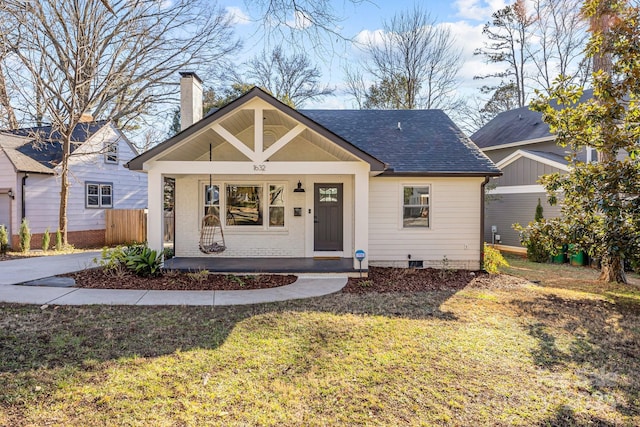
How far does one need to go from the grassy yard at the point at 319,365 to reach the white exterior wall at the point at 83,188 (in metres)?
10.2

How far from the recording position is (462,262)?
31.2 feet

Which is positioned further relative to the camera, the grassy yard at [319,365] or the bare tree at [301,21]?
the bare tree at [301,21]

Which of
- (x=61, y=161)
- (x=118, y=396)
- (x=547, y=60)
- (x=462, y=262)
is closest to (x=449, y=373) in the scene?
(x=118, y=396)

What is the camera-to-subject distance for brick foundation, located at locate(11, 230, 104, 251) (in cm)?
1284

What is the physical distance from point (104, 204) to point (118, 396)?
1519cm

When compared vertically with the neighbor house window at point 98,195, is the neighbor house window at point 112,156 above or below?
above

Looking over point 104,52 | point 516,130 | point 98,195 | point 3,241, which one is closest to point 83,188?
point 98,195

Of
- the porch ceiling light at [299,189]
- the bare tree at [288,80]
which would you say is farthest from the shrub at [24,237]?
the bare tree at [288,80]

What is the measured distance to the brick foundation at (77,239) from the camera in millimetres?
12838

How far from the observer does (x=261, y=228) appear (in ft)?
32.6

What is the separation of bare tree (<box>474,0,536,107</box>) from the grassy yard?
20721 mm

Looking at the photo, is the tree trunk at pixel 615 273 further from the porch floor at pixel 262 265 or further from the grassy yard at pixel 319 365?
the porch floor at pixel 262 265

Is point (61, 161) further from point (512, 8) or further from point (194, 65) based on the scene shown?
point (512, 8)

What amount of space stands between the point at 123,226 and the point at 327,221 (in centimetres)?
992
